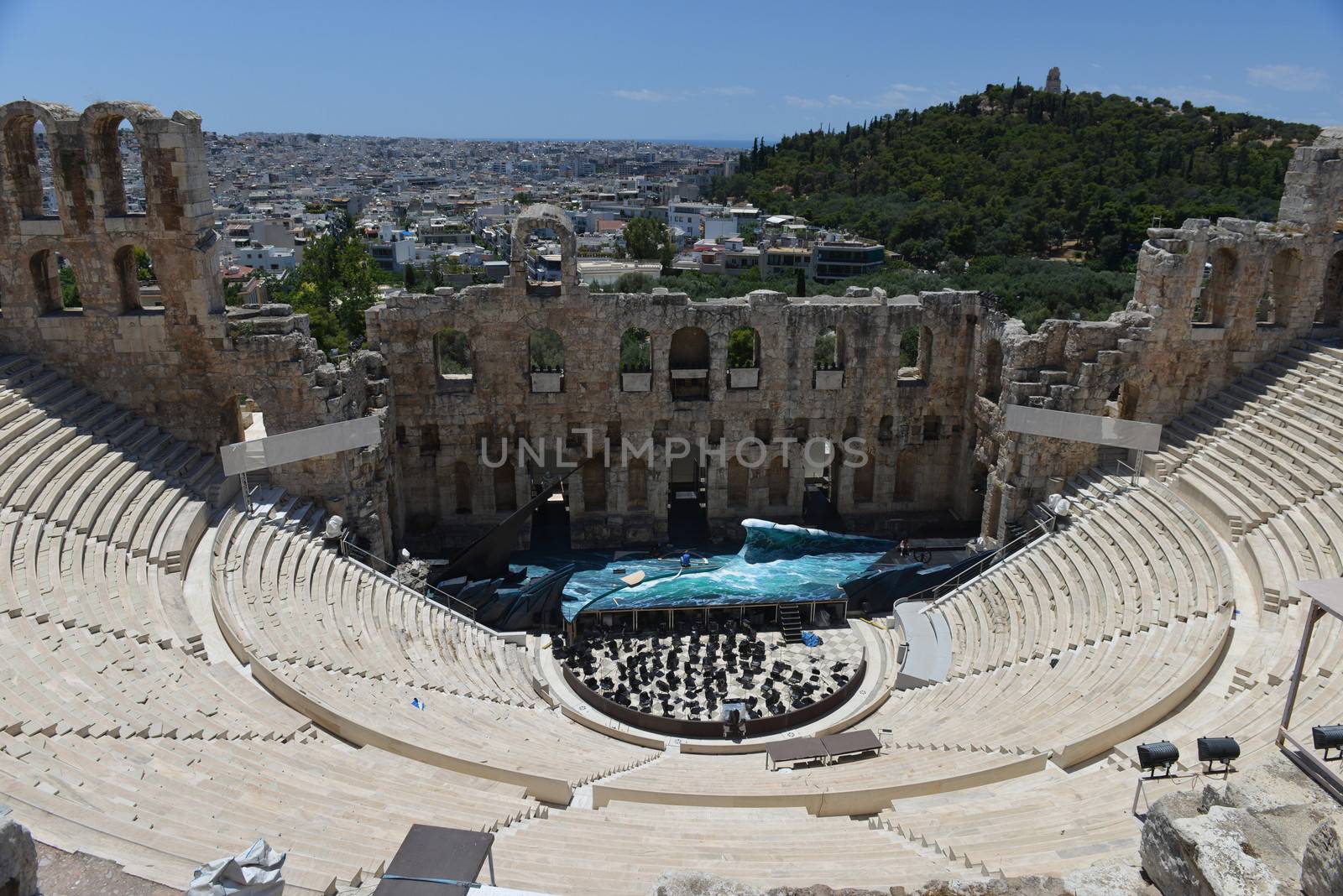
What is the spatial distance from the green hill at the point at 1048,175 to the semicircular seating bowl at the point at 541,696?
43.2m

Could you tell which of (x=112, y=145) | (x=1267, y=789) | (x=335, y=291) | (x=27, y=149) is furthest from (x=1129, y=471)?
(x=335, y=291)

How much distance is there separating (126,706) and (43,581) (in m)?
3.96

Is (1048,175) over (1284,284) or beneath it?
over

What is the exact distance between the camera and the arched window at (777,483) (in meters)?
29.1

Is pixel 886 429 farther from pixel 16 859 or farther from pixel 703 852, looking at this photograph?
pixel 16 859

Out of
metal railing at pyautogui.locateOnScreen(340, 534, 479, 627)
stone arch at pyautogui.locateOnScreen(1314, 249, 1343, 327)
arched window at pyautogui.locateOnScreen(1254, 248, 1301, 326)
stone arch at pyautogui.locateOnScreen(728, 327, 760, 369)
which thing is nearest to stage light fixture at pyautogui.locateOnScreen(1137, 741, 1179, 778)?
metal railing at pyautogui.locateOnScreen(340, 534, 479, 627)

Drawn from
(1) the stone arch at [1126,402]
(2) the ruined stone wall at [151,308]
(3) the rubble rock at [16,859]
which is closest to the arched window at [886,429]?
(1) the stone arch at [1126,402]

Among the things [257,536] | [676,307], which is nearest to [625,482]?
[676,307]

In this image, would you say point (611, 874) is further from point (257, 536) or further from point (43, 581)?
point (257, 536)

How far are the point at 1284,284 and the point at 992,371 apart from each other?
7476 millimetres

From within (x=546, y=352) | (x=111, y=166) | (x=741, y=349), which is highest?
(x=111, y=166)

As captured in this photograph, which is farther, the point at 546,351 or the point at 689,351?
the point at 546,351

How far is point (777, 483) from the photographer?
2944 cm

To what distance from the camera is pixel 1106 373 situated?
24344 mm
